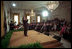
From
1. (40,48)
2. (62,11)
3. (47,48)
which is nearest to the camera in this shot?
(40,48)

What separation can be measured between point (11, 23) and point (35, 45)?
2.84 m

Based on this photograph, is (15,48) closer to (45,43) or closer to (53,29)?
(45,43)

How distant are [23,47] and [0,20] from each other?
0.76 meters

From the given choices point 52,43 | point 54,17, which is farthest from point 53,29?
point 52,43

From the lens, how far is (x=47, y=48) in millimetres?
1782

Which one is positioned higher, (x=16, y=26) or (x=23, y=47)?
(x=16, y=26)

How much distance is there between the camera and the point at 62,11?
4.03 m

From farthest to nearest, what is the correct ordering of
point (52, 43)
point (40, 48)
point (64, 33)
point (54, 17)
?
point (54, 17) < point (64, 33) < point (52, 43) < point (40, 48)

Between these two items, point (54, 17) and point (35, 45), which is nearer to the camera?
point (35, 45)

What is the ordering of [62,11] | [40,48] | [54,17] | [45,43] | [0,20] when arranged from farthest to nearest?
[54,17], [62,11], [45,43], [40,48], [0,20]

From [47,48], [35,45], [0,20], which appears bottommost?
[47,48]

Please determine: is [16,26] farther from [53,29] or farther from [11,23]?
[53,29]

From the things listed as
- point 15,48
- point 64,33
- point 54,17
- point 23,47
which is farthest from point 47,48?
point 54,17

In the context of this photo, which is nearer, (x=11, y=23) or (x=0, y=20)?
(x=0, y=20)
